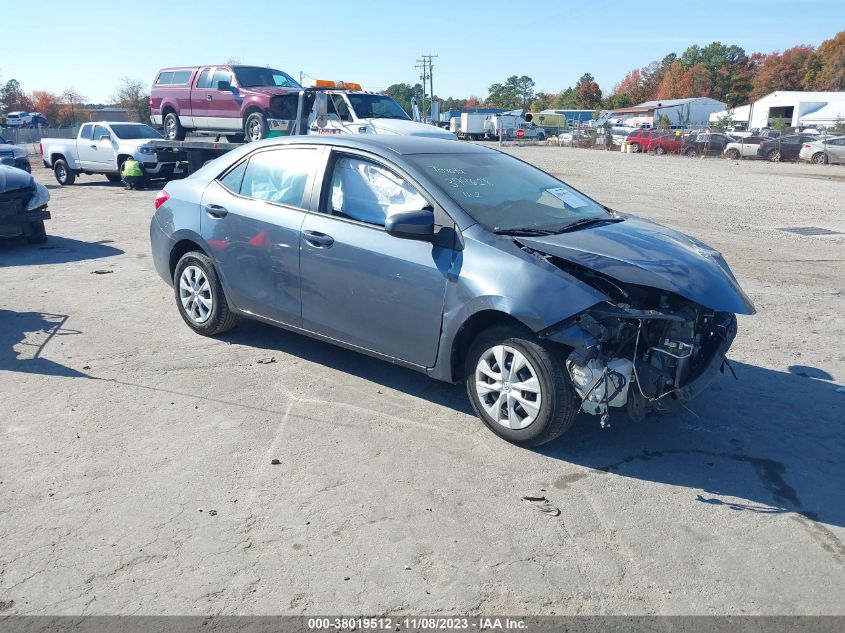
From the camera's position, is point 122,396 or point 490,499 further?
point 122,396

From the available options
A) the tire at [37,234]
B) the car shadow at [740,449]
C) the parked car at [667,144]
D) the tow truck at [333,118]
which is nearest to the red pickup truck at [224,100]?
the tow truck at [333,118]

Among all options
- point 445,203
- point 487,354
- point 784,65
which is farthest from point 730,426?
point 784,65

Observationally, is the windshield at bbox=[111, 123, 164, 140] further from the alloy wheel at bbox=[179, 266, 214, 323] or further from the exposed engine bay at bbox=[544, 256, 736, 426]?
the exposed engine bay at bbox=[544, 256, 736, 426]

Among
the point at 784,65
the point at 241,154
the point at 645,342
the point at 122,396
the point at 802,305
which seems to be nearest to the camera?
the point at 645,342

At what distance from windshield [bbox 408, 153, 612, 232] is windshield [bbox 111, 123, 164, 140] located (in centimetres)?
1617

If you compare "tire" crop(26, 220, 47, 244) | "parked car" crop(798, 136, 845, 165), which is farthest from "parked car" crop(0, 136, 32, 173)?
"parked car" crop(798, 136, 845, 165)

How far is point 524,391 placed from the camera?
14.3 ft

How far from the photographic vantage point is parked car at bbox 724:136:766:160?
123 ft

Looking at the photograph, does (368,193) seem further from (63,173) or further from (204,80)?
(63,173)

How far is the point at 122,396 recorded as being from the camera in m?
5.25

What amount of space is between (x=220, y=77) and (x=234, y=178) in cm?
1225

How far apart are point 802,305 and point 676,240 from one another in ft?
11.8

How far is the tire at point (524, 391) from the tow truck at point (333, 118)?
1082 centimetres

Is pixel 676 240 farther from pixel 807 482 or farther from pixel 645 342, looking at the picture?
pixel 807 482
